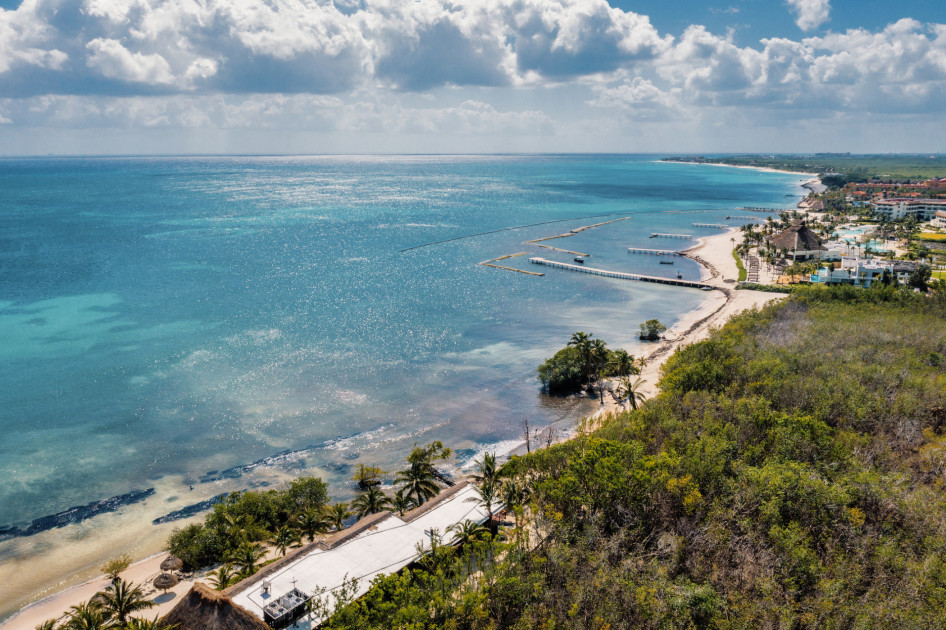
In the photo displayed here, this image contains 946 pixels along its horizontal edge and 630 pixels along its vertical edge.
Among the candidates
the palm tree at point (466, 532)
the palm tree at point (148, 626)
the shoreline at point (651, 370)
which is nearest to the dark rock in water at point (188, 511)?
the shoreline at point (651, 370)

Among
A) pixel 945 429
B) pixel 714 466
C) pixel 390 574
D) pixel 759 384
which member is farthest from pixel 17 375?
pixel 945 429

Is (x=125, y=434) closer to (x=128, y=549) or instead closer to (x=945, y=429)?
(x=128, y=549)

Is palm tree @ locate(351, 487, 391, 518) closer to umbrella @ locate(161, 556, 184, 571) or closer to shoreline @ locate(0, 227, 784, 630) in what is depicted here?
Result: shoreline @ locate(0, 227, 784, 630)

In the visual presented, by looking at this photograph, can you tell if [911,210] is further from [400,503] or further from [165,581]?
[165,581]

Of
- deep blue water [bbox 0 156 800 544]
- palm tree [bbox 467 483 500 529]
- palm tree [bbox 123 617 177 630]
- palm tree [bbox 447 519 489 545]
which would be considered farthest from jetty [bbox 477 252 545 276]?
palm tree [bbox 123 617 177 630]

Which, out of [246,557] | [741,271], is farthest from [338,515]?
[741,271]

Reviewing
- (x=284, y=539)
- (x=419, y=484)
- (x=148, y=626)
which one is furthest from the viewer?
(x=419, y=484)

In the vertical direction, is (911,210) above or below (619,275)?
above
